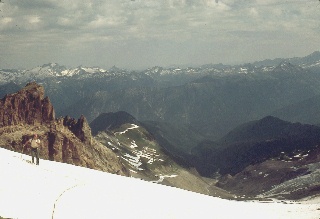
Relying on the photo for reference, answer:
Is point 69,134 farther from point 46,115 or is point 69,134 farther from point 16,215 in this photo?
point 16,215

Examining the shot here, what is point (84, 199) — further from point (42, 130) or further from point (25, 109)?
point (25, 109)

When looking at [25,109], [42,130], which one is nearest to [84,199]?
[42,130]

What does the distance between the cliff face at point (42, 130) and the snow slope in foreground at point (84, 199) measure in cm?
8446

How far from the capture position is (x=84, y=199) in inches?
1019

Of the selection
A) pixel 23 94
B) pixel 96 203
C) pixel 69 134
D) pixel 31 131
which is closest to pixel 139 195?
pixel 96 203

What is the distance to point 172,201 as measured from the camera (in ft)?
102

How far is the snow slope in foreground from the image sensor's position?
23.4m

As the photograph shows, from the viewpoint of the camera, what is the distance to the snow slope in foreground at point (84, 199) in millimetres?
23438

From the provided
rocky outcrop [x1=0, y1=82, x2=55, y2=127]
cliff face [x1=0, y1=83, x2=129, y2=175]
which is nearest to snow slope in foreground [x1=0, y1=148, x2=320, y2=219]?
cliff face [x1=0, y1=83, x2=129, y2=175]

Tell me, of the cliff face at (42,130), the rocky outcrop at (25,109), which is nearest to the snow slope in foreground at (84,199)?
the cliff face at (42,130)

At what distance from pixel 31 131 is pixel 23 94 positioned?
25.0 meters

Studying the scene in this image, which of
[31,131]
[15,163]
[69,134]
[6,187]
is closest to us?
[6,187]

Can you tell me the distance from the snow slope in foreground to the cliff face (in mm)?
84463

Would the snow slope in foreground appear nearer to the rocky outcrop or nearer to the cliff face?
the cliff face
